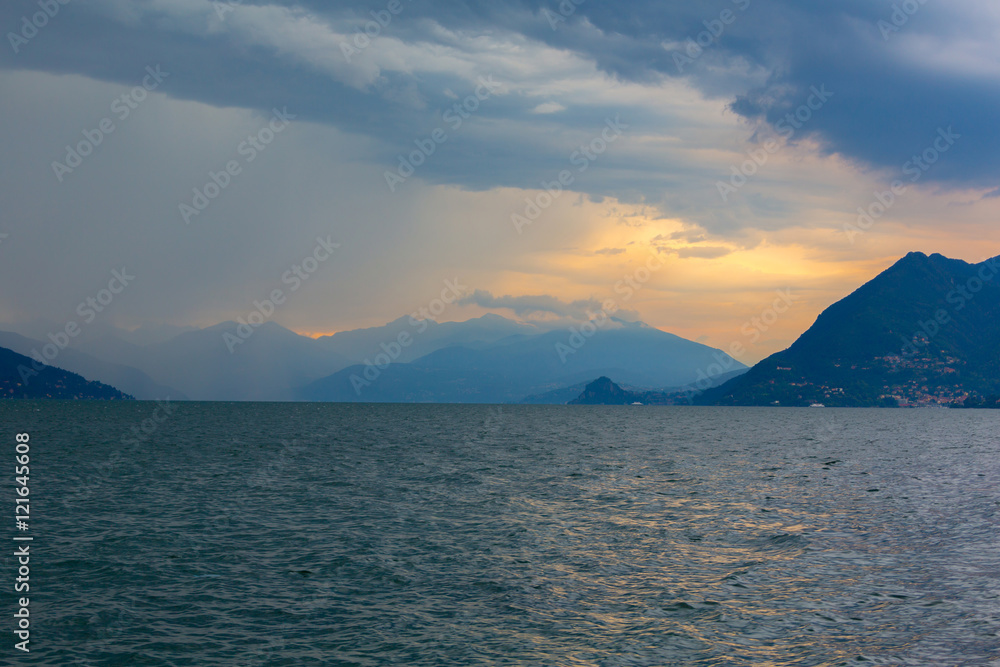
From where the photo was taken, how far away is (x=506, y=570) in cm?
3089

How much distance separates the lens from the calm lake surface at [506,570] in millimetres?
21375

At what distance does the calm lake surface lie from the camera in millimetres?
21375

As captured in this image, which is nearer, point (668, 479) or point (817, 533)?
point (817, 533)

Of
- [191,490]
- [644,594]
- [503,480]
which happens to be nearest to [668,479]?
[503,480]

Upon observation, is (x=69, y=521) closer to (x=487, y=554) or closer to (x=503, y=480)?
(x=487, y=554)

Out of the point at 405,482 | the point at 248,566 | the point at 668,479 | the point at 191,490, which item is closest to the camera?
the point at 248,566

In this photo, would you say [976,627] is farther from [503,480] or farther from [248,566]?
[503,480]

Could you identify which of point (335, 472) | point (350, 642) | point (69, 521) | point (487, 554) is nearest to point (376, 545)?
point (487, 554)

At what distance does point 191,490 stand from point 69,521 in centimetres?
1526

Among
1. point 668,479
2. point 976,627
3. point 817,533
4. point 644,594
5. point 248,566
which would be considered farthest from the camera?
point 668,479

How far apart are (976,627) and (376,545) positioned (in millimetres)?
27268

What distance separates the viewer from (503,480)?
65250mm

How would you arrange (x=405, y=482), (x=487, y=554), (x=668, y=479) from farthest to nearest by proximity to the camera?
(x=668, y=479)
(x=405, y=482)
(x=487, y=554)

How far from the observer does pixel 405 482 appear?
6309cm
